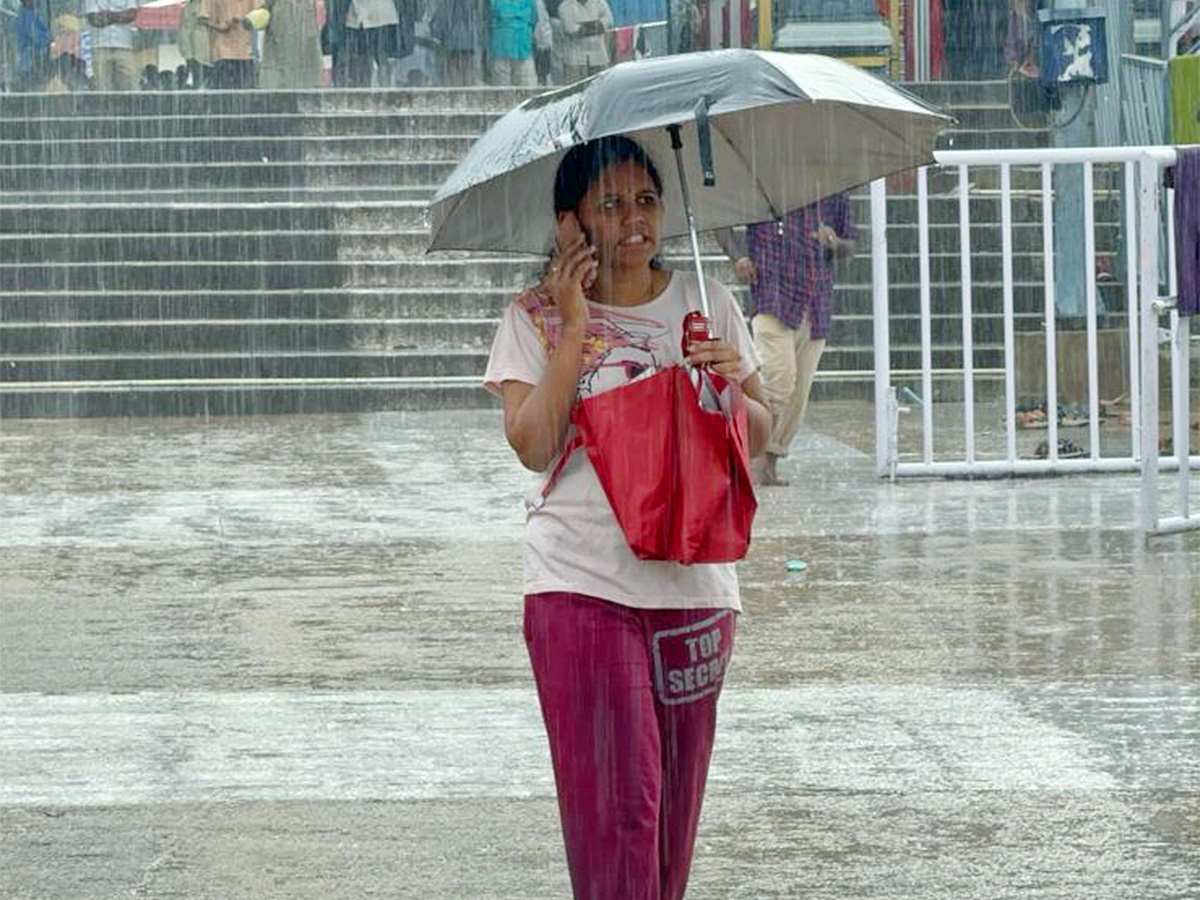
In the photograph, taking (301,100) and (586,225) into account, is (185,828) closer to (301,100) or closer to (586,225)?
(586,225)

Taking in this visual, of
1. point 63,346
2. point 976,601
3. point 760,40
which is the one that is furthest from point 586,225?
point 760,40

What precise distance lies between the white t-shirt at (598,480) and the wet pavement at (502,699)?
51.0 inches

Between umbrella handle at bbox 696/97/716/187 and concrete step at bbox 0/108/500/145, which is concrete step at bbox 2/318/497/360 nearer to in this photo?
concrete step at bbox 0/108/500/145

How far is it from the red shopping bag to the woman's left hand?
0.02 metres

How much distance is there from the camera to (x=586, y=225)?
4848mm

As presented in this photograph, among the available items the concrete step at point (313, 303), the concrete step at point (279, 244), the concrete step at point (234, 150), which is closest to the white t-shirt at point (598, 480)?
the concrete step at point (313, 303)

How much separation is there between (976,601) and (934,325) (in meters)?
9.30

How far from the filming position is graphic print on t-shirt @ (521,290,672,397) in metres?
4.77

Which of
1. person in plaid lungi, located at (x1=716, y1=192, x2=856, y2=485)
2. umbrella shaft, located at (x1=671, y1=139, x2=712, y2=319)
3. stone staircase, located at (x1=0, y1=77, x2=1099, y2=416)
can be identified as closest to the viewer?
umbrella shaft, located at (x1=671, y1=139, x2=712, y2=319)

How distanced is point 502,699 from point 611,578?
10.5 feet

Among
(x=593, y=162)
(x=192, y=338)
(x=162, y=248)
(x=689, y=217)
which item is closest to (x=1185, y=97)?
(x=192, y=338)

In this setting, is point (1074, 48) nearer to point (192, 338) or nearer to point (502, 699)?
point (192, 338)

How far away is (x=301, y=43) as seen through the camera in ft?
79.6

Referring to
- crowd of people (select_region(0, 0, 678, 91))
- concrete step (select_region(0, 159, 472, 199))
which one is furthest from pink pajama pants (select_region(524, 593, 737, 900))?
crowd of people (select_region(0, 0, 678, 91))
